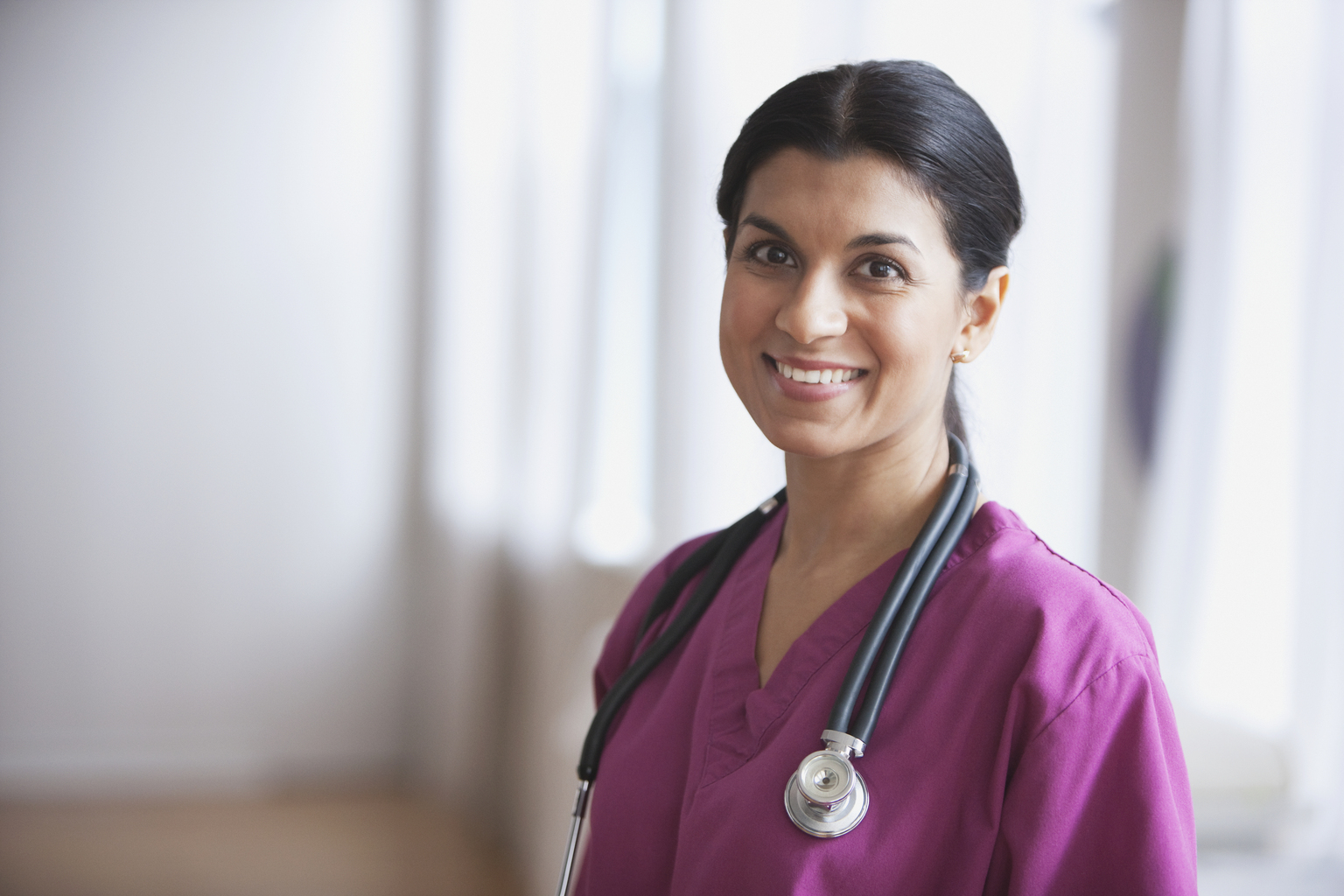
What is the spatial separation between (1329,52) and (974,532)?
667 millimetres

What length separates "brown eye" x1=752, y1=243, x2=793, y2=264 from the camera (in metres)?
0.98

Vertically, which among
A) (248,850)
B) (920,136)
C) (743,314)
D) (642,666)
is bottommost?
(248,850)

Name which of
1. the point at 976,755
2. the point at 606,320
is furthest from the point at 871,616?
the point at 606,320

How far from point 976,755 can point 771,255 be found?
1.47 feet

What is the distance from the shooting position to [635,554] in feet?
7.14

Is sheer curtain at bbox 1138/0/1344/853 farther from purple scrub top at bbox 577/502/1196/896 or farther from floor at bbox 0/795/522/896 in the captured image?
floor at bbox 0/795/522/896

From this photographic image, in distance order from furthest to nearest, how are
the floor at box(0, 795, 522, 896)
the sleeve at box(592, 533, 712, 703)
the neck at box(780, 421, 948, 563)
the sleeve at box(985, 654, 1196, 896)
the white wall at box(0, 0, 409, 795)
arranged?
1. the white wall at box(0, 0, 409, 795)
2. the floor at box(0, 795, 522, 896)
3. the sleeve at box(592, 533, 712, 703)
4. the neck at box(780, 421, 948, 563)
5. the sleeve at box(985, 654, 1196, 896)

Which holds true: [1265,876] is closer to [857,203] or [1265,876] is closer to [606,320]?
[857,203]

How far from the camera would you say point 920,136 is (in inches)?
36.1

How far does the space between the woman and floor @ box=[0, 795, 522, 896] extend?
177 cm

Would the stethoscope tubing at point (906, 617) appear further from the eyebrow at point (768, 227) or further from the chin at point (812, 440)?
the eyebrow at point (768, 227)

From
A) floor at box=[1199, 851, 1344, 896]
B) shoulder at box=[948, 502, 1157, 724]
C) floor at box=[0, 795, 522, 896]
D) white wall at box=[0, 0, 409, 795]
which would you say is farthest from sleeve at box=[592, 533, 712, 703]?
white wall at box=[0, 0, 409, 795]

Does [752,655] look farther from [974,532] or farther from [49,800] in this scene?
[49,800]

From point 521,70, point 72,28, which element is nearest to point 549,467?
point 521,70
